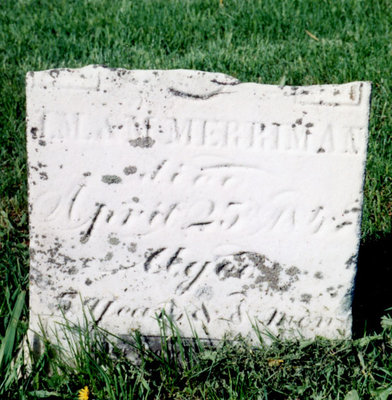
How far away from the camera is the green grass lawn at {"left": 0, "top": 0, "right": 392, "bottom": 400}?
233cm

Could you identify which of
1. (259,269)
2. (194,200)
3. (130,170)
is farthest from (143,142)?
(259,269)

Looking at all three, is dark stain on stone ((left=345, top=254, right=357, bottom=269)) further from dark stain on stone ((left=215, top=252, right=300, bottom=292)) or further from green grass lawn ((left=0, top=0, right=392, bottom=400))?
green grass lawn ((left=0, top=0, right=392, bottom=400))

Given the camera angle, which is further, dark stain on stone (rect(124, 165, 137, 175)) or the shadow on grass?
the shadow on grass

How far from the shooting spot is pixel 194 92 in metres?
2.19

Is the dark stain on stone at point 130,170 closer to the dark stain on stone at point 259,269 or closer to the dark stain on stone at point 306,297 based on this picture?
the dark stain on stone at point 259,269

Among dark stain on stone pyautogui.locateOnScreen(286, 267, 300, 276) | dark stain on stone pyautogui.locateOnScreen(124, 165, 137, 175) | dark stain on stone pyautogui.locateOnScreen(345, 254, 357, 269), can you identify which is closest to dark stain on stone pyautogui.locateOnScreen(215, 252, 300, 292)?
dark stain on stone pyautogui.locateOnScreen(286, 267, 300, 276)

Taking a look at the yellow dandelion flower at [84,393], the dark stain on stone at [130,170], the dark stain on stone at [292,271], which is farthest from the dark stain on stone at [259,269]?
the yellow dandelion flower at [84,393]

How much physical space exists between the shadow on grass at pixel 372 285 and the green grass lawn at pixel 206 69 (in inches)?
0.5

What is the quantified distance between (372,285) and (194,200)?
111 cm

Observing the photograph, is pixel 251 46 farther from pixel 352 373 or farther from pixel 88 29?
pixel 352 373

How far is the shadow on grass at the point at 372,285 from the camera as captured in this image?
2708 millimetres

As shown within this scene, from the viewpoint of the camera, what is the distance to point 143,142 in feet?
7.31

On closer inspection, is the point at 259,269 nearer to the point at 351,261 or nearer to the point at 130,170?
the point at 351,261

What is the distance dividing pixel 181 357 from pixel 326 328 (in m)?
0.53
